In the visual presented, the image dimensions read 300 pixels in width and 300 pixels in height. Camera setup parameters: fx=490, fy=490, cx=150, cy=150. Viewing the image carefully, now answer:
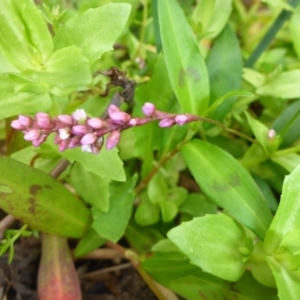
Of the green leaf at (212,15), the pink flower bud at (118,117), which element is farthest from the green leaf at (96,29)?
the green leaf at (212,15)

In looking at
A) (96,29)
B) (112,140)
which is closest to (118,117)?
(112,140)

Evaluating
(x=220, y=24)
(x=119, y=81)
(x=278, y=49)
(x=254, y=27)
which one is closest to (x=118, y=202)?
(x=119, y=81)

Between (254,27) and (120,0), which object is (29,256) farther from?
(254,27)

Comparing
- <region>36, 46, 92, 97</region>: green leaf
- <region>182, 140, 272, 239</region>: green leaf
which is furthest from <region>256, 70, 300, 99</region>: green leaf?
<region>36, 46, 92, 97</region>: green leaf

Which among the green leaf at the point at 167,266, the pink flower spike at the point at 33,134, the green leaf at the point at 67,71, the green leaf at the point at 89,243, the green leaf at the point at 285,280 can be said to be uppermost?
the green leaf at the point at 67,71

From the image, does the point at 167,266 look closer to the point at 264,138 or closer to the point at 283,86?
the point at 264,138

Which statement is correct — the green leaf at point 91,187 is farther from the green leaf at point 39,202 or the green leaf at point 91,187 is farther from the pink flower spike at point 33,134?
the pink flower spike at point 33,134
